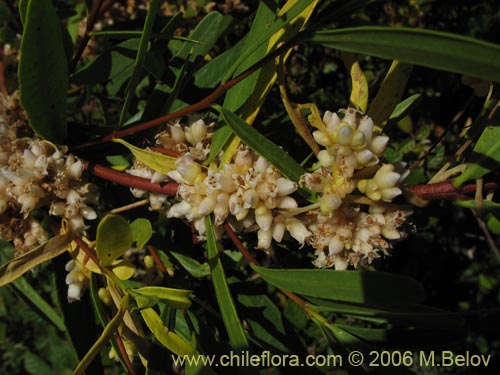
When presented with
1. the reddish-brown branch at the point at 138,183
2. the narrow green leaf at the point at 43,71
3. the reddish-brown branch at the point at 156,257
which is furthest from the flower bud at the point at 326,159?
the reddish-brown branch at the point at 156,257

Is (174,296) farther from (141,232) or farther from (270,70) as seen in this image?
(270,70)

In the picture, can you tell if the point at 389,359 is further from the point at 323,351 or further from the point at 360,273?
the point at 323,351

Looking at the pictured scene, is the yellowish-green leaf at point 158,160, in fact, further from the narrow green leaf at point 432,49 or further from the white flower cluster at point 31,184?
the narrow green leaf at point 432,49

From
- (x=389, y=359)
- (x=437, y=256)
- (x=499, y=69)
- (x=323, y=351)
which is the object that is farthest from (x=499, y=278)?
(x=499, y=69)

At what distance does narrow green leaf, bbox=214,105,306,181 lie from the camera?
1.02m

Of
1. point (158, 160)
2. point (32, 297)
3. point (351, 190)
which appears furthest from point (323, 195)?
point (32, 297)

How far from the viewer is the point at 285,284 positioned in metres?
1.11

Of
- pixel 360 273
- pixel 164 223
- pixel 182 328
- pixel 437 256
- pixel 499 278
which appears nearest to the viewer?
pixel 360 273

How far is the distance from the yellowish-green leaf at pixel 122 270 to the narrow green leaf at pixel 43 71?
36 centimetres

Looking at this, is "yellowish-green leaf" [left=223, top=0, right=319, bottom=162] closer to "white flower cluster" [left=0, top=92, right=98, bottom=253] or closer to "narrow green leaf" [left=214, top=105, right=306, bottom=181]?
"narrow green leaf" [left=214, top=105, right=306, bottom=181]

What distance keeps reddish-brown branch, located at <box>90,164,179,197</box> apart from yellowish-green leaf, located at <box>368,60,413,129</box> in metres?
0.51

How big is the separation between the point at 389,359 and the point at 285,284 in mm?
429

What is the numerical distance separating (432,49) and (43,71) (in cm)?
83

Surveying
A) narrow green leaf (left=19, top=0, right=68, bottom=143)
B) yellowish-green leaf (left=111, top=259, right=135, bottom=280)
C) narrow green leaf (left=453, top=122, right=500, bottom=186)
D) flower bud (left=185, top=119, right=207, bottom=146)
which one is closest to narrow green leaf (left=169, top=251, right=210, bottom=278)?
yellowish-green leaf (left=111, top=259, right=135, bottom=280)
